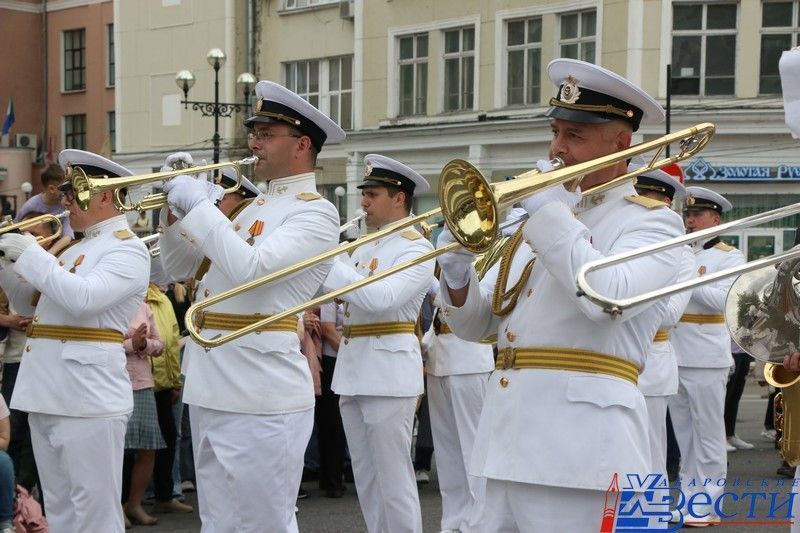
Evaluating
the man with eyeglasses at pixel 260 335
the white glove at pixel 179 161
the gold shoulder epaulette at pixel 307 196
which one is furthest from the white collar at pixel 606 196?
the white glove at pixel 179 161

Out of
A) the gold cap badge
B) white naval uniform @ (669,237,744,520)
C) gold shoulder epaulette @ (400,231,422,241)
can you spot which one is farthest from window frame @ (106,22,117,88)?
the gold cap badge

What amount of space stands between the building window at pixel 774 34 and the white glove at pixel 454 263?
22932 mm

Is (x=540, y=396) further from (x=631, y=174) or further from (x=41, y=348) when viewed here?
(x=41, y=348)

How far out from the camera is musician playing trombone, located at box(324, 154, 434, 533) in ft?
25.7

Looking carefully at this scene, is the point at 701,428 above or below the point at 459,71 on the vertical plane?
below

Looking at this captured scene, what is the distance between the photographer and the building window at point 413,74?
30.8m

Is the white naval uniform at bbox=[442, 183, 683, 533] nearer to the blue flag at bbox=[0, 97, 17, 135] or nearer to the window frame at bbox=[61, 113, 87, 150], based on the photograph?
the blue flag at bbox=[0, 97, 17, 135]

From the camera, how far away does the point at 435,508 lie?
33.7 feet

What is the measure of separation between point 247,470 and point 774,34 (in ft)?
74.4

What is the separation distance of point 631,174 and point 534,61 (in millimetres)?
24155

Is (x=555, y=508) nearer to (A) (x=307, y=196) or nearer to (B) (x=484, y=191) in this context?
(B) (x=484, y=191)

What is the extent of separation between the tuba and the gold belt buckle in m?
1.27

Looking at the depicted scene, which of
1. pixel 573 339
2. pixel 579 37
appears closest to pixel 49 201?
pixel 573 339

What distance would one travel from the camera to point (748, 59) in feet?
87.6
